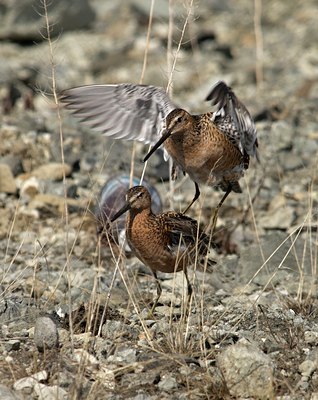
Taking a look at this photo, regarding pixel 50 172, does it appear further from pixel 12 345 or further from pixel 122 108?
pixel 12 345

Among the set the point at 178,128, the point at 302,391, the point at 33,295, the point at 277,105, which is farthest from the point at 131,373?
the point at 277,105

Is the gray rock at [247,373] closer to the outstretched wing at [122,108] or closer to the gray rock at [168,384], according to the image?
the gray rock at [168,384]

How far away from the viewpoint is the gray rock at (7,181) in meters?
9.84

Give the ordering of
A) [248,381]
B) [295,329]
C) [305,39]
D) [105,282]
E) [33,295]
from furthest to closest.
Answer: [305,39] → [105,282] → [33,295] → [295,329] → [248,381]

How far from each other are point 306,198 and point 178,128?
9.92 ft

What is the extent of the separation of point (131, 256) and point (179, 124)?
158 cm

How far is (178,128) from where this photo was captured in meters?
7.25

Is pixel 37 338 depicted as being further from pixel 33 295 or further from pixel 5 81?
pixel 5 81

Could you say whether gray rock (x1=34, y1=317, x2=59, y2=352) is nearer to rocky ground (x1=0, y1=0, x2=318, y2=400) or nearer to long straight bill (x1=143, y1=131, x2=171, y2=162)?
rocky ground (x1=0, y1=0, x2=318, y2=400)

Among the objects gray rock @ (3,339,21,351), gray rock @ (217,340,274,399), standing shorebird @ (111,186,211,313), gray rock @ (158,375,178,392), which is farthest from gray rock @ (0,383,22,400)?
standing shorebird @ (111,186,211,313)

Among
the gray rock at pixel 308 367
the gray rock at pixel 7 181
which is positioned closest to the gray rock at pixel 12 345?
the gray rock at pixel 308 367

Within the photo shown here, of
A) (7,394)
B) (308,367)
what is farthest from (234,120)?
(7,394)

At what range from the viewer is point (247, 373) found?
17.4 ft

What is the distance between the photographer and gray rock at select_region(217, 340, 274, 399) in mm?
5285
